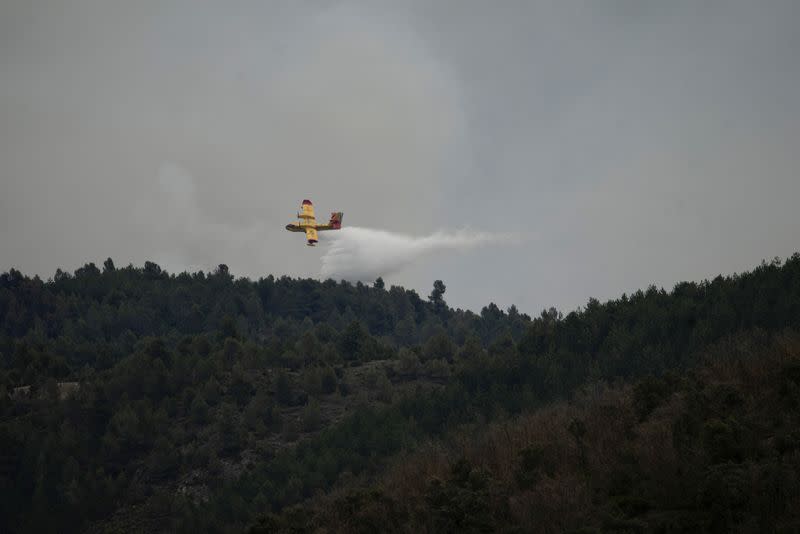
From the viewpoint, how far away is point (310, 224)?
91.4 m

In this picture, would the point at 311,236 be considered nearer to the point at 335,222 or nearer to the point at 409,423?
the point at 335,222

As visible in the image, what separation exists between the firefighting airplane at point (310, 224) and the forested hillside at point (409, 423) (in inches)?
716

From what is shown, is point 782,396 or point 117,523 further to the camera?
point 117,523

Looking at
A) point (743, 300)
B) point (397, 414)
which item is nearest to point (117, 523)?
point (397, 414)

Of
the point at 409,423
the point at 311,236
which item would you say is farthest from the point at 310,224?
the point at 409,423

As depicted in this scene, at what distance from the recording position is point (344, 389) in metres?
102

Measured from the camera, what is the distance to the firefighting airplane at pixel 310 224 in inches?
3509

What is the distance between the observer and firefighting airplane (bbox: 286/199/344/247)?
8912 centimetres

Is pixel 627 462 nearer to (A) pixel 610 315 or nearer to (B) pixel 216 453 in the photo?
(A) pixel 610 315

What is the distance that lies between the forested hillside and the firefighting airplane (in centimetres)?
1817

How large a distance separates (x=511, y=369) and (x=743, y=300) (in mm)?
24949

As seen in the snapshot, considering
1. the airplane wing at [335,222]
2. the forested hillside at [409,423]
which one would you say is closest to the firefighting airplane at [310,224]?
the airplane wing at [335,222]

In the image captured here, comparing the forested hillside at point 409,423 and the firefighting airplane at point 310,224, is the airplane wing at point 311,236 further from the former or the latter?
the forested hillside at point 409,423

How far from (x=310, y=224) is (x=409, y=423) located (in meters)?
24.0
